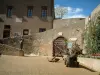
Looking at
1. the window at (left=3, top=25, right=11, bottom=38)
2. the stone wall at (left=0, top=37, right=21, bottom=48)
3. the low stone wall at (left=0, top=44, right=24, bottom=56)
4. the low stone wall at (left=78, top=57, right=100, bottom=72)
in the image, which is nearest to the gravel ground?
the low stone wall at (left=78, top=57, right=100, bottom=72)

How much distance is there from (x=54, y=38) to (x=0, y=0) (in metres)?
11.6

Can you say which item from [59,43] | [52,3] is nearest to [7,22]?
[52,3]

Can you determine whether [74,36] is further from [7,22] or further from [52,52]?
[7,22]

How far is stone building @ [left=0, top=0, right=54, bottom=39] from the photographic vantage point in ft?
97.4

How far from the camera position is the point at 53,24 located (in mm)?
29812

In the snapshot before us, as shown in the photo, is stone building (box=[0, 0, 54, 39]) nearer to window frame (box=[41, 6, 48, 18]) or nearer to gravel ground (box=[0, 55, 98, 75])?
window frame (box=[41, 6, 48, 18])

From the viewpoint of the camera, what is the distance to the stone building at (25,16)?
97.4ft

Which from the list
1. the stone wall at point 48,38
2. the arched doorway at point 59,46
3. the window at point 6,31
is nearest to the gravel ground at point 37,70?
the stone wall at point 48,38

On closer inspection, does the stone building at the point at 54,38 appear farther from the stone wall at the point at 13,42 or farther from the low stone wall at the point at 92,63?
the low stone wall at the point at 92,63

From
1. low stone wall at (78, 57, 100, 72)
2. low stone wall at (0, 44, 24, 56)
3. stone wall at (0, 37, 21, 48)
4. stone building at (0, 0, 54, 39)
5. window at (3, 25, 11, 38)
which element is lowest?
low stone wall at (78, 57, 100, 72)

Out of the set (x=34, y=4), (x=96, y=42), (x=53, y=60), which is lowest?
(x=53, y=60)

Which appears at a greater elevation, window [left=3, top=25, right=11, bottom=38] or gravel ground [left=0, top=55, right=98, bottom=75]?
window [left=3, top=25, right=11, bottom=38]

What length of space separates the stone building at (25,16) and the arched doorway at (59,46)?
524 cm

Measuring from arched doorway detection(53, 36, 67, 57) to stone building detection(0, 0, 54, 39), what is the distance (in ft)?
17.2
